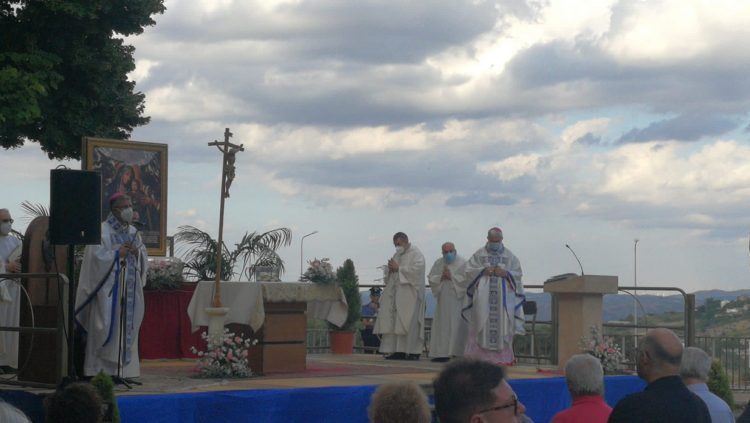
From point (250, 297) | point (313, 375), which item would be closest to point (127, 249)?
point (250, 297)

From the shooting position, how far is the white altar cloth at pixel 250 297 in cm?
1305

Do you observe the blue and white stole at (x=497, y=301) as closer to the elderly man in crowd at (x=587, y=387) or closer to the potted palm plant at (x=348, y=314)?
the potted palm plant at (x=348, y=314)

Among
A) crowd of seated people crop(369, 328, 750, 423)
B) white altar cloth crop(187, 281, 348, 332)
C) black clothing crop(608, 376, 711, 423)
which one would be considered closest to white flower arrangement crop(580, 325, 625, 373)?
white altar cloth crop(187, 281, 348, 332)

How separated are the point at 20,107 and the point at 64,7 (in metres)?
2.31

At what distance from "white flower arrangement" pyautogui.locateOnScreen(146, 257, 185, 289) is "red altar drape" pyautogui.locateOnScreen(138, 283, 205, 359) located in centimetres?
15

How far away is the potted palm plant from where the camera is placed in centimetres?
1853

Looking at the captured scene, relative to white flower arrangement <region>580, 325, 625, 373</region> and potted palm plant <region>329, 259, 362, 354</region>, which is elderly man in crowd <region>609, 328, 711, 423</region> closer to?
white flower arrangement <region>580, 325, 625, 373</region>

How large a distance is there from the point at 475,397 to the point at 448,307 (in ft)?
44.0

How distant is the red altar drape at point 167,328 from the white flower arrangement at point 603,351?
213 inches

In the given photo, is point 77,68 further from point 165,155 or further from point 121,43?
point 165,155

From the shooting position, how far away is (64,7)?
1888cm

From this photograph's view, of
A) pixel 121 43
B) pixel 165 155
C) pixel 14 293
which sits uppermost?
pixel 121 43

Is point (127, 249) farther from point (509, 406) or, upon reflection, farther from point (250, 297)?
point (509, 406)

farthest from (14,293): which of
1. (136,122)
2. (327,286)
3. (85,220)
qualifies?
(136,122)
